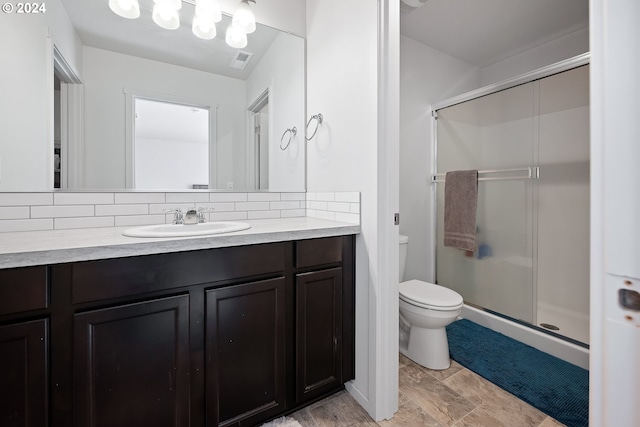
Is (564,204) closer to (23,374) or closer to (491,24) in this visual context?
(491,24)

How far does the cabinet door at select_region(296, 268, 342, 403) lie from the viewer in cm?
131

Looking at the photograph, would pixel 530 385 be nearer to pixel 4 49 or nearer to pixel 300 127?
pixel 300 127

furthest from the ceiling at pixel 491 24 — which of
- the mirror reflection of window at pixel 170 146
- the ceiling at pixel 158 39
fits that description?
the mirror reflection of window at pixel 170 146

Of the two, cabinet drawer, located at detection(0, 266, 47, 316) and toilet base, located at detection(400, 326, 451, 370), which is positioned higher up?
cabinet drawer, located at detection(0, 266, 47, 316)

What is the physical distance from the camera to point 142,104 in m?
1.50

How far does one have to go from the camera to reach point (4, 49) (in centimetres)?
118

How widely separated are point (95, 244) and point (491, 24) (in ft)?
9.41

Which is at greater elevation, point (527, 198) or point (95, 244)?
point (527, 198)

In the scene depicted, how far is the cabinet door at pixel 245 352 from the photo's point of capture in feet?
3.65

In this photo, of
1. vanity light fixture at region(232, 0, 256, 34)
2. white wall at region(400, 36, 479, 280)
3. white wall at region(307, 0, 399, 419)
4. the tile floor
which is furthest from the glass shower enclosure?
vanity light fixture at region(232, 0, 256, 34)

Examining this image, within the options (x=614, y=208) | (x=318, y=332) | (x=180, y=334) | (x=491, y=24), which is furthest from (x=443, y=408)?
(x=491, y=24)

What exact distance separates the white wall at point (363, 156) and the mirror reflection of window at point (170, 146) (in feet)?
2.36

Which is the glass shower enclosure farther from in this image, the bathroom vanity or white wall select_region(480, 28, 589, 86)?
the bathroom vanity

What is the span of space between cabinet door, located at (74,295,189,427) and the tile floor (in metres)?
0.63
